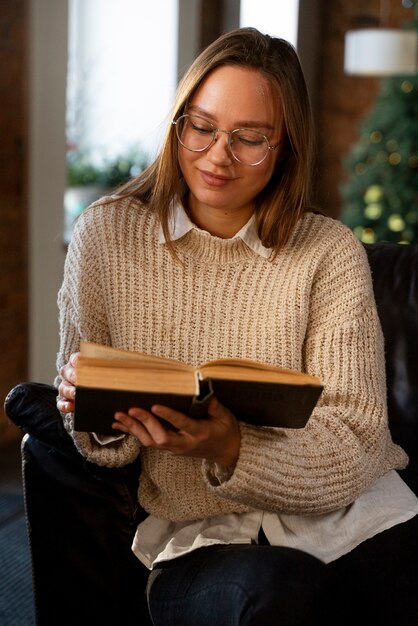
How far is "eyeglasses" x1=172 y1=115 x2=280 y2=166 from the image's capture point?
155 cm

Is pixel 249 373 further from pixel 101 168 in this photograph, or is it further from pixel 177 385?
pixel 101 168

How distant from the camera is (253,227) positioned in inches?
66.3

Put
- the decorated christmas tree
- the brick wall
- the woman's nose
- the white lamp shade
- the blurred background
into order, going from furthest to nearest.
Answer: the decorated christmas tree, the white lamp shade, the blurred background, the brick wall, the woman's nose

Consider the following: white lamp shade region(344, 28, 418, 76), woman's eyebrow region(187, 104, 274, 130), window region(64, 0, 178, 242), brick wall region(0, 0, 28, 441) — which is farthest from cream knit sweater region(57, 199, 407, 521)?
white lamp shade region(344, 28, 418, 76)

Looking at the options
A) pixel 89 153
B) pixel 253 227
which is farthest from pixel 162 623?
pixel 89 153

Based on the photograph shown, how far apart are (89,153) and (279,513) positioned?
3524mm

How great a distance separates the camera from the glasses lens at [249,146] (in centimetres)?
155

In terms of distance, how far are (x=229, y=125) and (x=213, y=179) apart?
0.31ft

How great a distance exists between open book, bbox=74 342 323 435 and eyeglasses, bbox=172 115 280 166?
1.54 feet

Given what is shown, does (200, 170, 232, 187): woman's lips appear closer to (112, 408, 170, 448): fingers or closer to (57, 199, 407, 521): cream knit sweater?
(57, 199, 407, 521): cream knit sweater

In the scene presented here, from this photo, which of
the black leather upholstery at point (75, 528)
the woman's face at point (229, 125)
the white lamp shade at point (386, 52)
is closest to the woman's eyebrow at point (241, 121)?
the woman's face at point (229, 125)

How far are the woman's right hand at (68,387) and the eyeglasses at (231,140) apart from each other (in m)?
0.42

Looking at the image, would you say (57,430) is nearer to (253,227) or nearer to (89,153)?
(253,227)

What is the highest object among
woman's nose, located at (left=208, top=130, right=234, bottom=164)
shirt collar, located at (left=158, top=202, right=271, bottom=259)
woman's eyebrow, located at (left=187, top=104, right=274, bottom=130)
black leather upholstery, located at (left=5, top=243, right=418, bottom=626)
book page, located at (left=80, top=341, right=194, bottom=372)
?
woman's eyebrow, located at (left=187, top=104, right=274, bottom=130)
